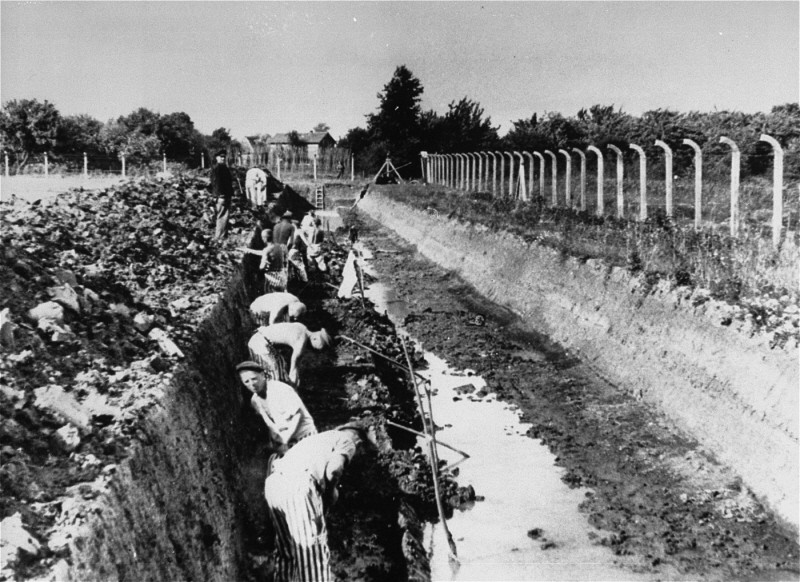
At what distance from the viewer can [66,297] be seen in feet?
18.7

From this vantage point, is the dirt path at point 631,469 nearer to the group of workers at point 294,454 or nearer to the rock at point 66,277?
the group of workers at point 294,454

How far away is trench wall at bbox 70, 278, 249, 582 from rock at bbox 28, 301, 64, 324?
0.96 m

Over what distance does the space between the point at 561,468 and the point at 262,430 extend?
3.18m

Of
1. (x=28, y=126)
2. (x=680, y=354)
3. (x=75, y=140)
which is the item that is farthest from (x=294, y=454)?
(x=75, y=140)

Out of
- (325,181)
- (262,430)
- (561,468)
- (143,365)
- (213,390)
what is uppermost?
(325,181)

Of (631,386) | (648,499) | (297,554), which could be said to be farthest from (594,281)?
(297,554)

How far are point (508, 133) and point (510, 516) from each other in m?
40.6

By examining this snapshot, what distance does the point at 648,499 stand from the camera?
673 cm

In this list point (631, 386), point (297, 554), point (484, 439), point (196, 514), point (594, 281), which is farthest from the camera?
point (594, 281)

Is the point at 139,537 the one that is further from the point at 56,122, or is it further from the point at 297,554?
the point at 56,122

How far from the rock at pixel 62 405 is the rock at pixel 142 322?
1.62 m

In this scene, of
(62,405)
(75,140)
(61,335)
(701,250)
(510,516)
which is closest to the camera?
(62,405)

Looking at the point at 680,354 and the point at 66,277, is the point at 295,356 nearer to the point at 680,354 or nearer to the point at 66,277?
the point at 66,277

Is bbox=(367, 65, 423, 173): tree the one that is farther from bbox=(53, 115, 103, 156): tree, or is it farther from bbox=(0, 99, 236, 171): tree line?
bbox=(53, 115, 103, 156): tree
